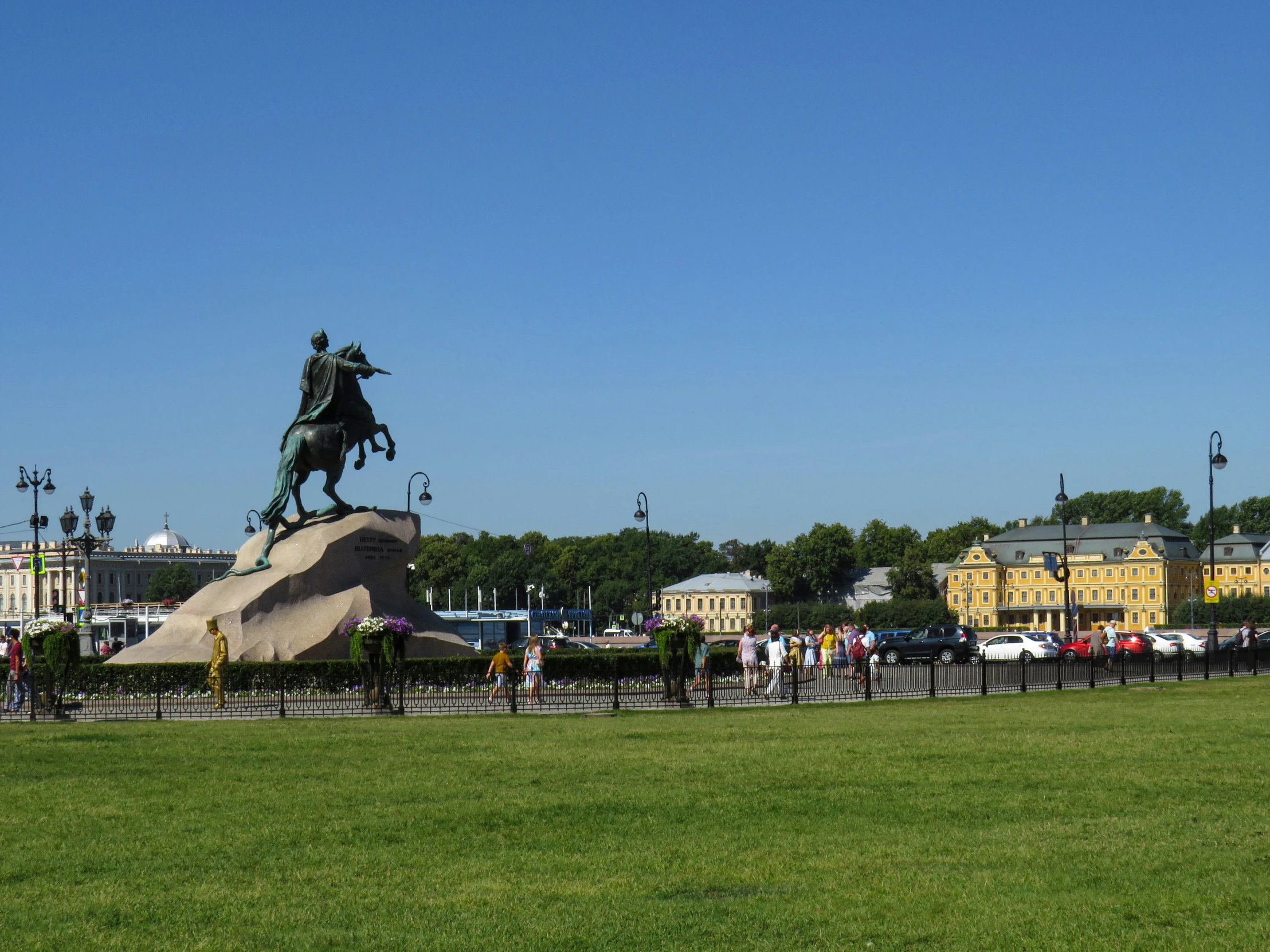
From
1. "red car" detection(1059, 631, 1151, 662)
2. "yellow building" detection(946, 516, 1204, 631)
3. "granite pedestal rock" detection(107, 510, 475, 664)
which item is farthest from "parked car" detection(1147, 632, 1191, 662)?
"yellow building" detection(946, 516, 1204, 631)

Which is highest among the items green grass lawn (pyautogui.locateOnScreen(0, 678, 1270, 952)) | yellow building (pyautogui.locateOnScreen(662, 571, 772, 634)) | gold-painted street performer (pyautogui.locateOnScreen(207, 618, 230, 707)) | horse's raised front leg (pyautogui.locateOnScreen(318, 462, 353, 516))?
horse's raised front leg (pyautogui.locateOnScreen(318, 462, 353, 516))

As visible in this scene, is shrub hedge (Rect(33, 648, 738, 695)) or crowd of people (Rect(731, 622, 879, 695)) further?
crowd of people (Rect(731, 622, 879, 695))

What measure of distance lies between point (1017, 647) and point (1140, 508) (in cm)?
11329

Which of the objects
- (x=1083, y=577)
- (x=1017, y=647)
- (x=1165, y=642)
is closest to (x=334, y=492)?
(x=1017, y=647)

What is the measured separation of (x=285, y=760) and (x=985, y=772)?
7.69 meters

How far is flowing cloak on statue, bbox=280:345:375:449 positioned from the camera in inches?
1244

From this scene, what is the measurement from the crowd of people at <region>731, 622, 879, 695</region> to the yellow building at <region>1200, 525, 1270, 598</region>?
363 feet

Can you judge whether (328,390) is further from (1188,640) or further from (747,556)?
(747,556)

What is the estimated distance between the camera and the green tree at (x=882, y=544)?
162500 mm

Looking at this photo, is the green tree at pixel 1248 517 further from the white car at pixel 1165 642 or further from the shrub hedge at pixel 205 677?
the shrub hedge at pixel 205 677

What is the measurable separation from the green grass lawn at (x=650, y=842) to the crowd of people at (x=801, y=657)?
9652mm

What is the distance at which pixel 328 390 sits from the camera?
31.7m

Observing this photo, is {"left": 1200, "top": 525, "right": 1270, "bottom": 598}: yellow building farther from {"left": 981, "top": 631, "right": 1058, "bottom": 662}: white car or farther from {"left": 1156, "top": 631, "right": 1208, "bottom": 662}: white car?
{"left": 981, "top": 631, "right": 1058, "bottom": 662}: white car

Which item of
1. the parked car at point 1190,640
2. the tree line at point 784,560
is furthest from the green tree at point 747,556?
the parked car at point 1190,640
